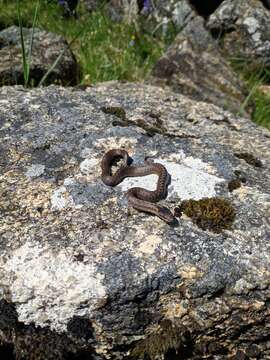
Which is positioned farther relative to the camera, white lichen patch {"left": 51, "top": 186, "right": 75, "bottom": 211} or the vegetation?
the vegetation

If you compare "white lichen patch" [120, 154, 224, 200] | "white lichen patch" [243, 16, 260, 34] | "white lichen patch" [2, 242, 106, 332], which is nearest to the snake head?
"white lichen patch" [120, 154, 224, 200]

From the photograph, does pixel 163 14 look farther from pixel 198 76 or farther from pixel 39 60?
pixel 39 60

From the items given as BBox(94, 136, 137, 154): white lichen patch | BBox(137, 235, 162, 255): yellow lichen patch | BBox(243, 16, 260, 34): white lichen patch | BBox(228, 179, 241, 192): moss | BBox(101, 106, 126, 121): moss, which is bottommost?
BBox(137, 235, 162, 255): yellow lichen patch

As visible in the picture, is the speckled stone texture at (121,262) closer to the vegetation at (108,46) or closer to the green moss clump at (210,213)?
the green moss clump at (210,213)

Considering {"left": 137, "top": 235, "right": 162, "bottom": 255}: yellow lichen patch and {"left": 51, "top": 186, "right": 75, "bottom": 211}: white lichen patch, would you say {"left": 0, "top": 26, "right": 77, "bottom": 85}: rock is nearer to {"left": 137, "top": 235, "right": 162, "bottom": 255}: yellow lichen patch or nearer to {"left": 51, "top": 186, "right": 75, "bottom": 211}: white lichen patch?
{"left": 51, "top": 186, "right": 75, "bottom": 211}: white lichen patch

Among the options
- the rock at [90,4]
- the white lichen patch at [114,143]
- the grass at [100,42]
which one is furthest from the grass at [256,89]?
the rock at [90,4]
